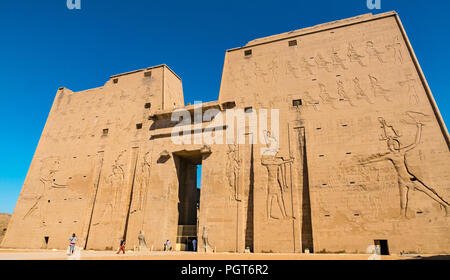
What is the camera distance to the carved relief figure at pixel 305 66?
52.2ft

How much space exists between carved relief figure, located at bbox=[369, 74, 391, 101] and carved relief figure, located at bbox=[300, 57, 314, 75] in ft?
9.89

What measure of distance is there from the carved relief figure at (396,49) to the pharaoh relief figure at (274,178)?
6964 millimetres

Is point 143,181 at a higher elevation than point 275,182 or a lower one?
higher

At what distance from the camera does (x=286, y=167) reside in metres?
14.3

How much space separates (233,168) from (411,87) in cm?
917

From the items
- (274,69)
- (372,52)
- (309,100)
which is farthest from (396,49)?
(274,69)

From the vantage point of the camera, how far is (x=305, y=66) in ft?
→ 52.7

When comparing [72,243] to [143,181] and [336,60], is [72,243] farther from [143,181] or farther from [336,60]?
[336,60]

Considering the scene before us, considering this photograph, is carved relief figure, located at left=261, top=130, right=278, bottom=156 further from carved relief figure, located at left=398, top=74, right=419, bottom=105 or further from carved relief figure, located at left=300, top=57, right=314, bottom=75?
carved relief figure, located at left=398, top=74, right=419, bottom=105

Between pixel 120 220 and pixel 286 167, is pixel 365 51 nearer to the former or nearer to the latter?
pixel 286 167

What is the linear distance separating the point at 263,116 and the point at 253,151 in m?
2.00

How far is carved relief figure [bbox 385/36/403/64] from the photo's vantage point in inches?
561

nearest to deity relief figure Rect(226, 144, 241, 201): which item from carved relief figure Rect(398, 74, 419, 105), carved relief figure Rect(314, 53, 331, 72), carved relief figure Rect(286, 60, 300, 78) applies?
carved relief figure Rect(286, 60, 300, 78)
